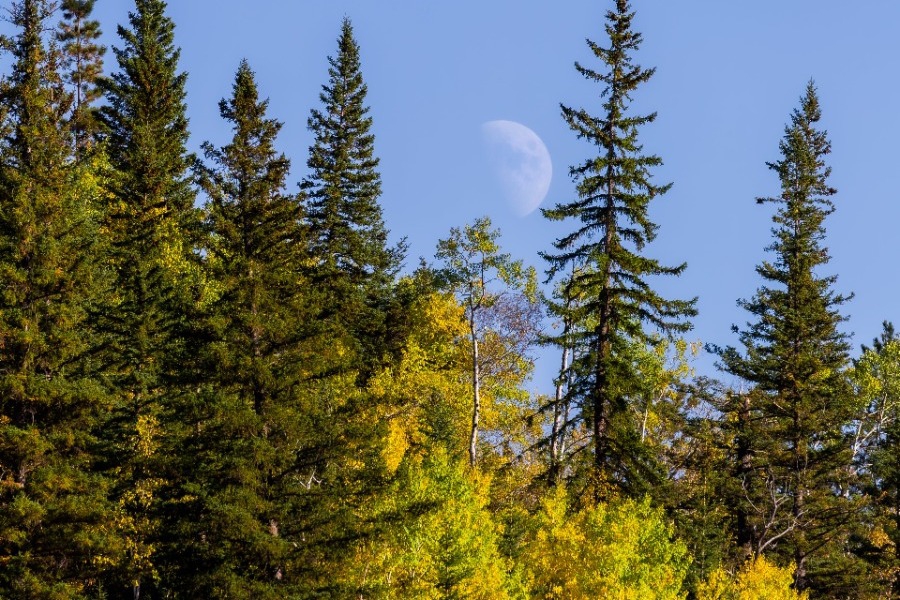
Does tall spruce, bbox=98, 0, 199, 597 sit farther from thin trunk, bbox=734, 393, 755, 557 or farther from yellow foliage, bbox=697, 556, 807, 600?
thin trunk, bbox=734, 393, 755, 557

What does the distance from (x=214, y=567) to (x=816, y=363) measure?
26490 millimetres

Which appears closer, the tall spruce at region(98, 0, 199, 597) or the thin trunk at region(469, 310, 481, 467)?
the tall spruce at region(98, 0, 199, 597)

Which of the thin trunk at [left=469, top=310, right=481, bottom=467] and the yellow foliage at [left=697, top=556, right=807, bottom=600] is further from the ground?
the thin trunk at [left=469, top=310, right=481, bottom=467]

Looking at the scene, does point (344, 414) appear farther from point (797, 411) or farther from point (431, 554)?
point (797, 411)

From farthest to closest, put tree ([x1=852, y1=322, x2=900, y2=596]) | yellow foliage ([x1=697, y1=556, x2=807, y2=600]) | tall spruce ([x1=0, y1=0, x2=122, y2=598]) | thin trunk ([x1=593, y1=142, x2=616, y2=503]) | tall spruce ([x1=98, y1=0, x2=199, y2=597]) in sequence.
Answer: tree ([x1=852, y1=322, x2=900, y2=596]) → yellow foliage ([x1=697, y1=556, x2=807, y2=600]) → thin trunk ([x1=593, y1=142, x2=616, y2=503]) → tall spruce ([x1=98, y1=0, x2=199, y2=597]) → tall spruce ([x1=0, y1=0, x2=122, y2=598])

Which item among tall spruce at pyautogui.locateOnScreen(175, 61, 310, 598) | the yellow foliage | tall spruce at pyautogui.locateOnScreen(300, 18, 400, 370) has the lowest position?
the yellow foliage

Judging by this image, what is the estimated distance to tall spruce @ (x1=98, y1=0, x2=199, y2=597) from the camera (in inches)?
955

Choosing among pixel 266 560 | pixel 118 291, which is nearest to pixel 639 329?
pixel 266 560

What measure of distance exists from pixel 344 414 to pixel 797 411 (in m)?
20.1

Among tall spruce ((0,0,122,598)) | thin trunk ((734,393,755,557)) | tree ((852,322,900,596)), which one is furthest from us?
tree ((852,322,900,596))

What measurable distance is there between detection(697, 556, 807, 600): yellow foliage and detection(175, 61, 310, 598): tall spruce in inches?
530

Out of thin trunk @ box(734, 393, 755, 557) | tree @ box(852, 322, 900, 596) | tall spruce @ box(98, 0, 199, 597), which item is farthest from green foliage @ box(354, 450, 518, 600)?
tree @ box(852, 322, 900, 596)

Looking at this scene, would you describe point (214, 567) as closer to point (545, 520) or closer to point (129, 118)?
point (545, 520)

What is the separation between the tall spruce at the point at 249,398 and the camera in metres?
22.0
